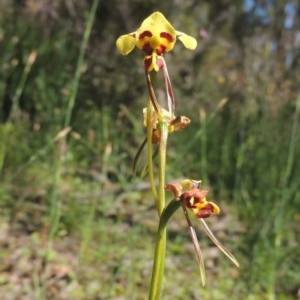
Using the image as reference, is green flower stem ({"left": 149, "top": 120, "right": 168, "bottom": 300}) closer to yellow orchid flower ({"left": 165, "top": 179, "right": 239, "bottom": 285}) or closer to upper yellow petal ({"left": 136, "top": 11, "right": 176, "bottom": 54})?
yellow orchid flower ({"left": 165, "top": 179, "right": 239, "bottom": 285})

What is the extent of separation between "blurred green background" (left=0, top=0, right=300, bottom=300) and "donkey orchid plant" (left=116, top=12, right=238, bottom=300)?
64cm

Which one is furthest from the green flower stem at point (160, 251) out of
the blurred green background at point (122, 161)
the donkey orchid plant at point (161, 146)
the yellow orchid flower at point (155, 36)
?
the blurred green background at point (122, 161)

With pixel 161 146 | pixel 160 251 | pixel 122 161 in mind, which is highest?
pixel 122 161

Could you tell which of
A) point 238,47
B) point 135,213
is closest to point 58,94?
point 135,213

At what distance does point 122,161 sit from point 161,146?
7.69 feet

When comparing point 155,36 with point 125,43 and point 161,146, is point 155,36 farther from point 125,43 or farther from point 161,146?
point 161,146

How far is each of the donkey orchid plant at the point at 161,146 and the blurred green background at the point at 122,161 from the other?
2.09 feet

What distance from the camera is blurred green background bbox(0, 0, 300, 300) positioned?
2178 millimetres

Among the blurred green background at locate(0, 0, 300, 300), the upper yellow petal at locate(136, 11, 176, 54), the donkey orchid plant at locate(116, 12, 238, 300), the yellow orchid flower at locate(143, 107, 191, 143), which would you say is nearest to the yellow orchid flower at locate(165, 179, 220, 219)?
the donkey orchid plant at locate(116, 12, 238, 300)

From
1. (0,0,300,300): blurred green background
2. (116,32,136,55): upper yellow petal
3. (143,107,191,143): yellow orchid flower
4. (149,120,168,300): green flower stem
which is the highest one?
(0,0,300,300): blurred green background

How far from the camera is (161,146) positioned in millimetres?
865

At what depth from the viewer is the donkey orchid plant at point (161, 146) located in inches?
32.5

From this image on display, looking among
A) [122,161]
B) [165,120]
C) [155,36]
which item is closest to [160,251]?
[165,120]

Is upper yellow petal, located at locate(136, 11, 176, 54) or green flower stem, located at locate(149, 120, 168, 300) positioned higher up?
upper yellow petal, located at locate(136, 11, 176, 54)
